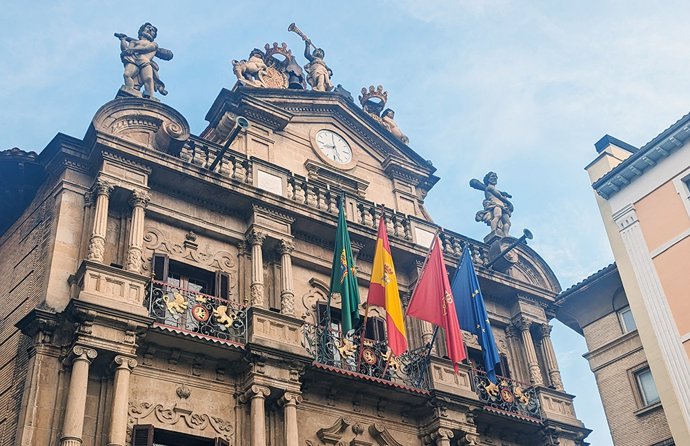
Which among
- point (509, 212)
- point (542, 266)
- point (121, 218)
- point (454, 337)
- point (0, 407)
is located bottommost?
point (0, 407)

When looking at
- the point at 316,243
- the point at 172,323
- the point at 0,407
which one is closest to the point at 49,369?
the point at 0,407

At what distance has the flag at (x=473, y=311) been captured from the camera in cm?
→ 2102

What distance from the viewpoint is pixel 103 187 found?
19.0m

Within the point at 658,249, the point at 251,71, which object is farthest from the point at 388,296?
the point at 251,71

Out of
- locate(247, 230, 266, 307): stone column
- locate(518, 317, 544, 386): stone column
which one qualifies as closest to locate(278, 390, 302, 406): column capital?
locate(247, 230, 266, 307): stone column

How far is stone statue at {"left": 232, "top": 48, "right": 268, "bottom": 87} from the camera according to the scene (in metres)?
26.3

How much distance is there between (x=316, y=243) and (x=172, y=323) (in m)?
5.40

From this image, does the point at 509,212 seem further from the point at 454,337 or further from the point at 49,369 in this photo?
the point at 49,369

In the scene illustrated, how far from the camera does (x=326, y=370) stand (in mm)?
19250

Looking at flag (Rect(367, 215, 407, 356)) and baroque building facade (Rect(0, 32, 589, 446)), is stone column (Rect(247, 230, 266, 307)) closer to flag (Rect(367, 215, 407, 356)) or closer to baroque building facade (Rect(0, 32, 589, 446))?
baroque building facade (Rect(0, 32, 589, 446))

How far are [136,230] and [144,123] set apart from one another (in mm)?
3394

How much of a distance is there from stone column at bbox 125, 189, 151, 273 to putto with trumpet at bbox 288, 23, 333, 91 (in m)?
10.1

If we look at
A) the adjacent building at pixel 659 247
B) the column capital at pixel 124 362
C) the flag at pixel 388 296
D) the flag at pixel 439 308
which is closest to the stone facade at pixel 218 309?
the column capital at pixel 124 362

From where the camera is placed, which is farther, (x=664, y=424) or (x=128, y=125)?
(x=664, y=424)
